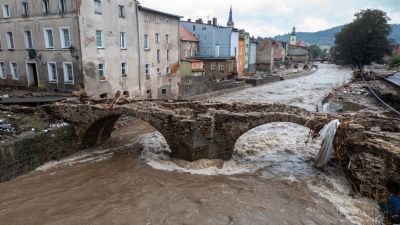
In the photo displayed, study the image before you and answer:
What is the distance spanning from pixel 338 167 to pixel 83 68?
55.1ft

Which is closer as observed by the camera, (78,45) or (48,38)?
(78,45)

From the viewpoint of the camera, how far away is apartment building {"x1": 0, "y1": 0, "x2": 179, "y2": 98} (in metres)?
21.0

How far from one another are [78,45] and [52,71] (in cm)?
361

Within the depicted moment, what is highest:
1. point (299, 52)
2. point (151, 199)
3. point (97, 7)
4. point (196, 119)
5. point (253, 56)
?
point (97, 7)

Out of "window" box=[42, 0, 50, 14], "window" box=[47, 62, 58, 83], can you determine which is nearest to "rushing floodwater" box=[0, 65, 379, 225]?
"window" box=[47, 62, 58, 83]

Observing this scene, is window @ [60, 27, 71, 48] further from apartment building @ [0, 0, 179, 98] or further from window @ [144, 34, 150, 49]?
window @ [144, 34, 150, 49]

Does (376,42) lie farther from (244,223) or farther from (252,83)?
(244,223)

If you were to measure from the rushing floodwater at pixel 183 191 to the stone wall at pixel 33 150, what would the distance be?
0.41 metres

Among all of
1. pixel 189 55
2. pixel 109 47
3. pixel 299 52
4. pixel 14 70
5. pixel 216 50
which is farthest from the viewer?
pixel 299 52

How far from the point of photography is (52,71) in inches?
893

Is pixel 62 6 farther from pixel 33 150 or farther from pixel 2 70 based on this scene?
pixel 33 150

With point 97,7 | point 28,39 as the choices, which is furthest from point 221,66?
point 28,39

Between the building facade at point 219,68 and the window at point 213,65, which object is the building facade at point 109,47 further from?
the window at point 213,65

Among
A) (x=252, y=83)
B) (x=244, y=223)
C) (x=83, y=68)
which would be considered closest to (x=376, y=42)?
(x=252, y=83)
